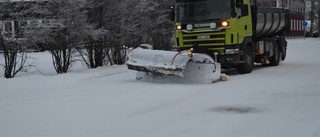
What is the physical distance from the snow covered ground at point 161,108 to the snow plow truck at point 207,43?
1.73 ft

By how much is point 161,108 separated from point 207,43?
217 inches

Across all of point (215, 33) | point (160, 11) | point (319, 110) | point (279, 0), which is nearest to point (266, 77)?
point (215, 33)

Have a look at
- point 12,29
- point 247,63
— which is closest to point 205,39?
point 247,63

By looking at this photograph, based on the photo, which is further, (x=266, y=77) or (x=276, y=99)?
(x=266, y=77)

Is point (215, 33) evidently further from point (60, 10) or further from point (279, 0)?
point (279, 0)

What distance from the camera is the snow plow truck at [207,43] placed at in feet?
35.9

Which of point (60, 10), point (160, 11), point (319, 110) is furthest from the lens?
point (160, 11)

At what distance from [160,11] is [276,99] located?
1327 cm

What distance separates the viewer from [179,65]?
35.0ft

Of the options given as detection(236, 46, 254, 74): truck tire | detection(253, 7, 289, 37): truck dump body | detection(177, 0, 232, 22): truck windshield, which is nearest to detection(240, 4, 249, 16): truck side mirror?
detection(177, 0, 232, 22): truck windshield

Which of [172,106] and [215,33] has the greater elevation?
[215,33]

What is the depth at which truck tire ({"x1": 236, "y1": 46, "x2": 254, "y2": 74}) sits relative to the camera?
513 inches

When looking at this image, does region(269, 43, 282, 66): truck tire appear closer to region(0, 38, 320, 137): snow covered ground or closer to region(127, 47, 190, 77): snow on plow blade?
region(0, 38, 320, 137): snow covered ground

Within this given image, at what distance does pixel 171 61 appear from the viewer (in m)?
10.8
